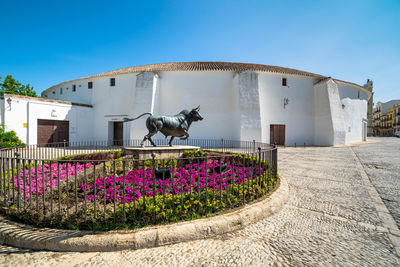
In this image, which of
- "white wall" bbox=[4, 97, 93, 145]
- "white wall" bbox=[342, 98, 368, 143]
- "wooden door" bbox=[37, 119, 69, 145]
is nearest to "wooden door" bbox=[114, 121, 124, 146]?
"white wall" bbox=[4, 97, 93, 145]

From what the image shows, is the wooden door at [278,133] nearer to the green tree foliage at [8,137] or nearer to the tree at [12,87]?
the green tree foliage at [8,137]

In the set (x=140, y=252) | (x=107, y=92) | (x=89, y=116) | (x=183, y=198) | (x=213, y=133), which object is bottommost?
(x=140, y=252)

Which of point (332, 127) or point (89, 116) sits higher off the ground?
point (89, 116)

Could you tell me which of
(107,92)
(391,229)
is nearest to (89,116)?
(107,92)

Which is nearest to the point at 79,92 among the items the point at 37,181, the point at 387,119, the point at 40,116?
the point at 40,116

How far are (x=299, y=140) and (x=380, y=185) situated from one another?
13115mm

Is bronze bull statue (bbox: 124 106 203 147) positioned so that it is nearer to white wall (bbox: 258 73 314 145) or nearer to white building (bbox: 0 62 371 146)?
white building (bbox: 0 62 371 146)

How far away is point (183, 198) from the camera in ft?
8.65

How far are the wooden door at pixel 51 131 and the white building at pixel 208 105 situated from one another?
0.06 meters

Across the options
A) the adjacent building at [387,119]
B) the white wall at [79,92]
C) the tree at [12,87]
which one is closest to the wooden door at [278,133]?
the white wall at [79,92]

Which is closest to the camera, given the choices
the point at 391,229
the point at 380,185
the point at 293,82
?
the point at 391,229

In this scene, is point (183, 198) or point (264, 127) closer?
point (183, 198)

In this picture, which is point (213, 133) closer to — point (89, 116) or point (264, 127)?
point (264, 127)

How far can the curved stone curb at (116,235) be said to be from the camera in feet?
6.46
